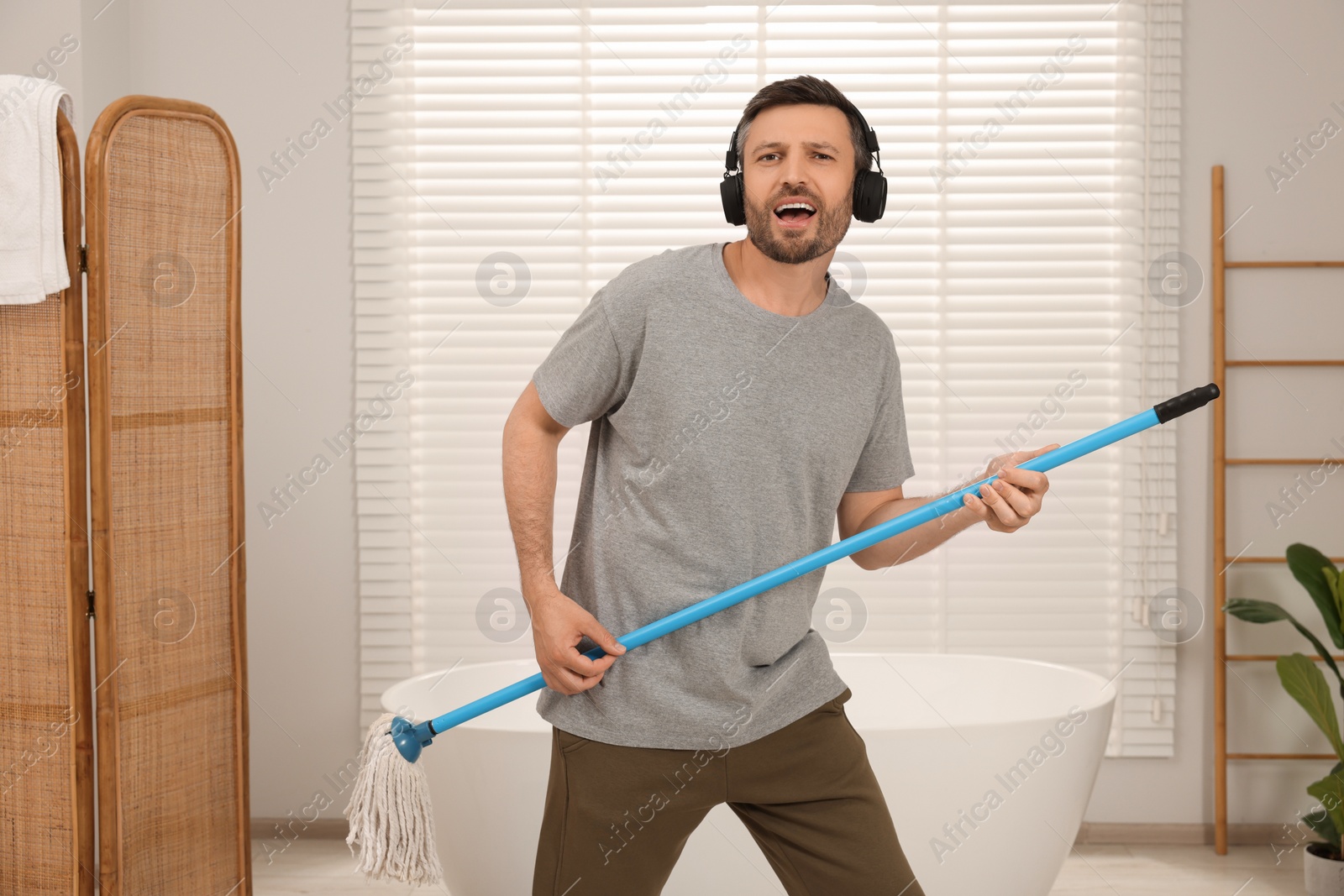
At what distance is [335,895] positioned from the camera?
8.66 feet

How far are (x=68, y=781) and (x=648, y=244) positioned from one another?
1.95 meters

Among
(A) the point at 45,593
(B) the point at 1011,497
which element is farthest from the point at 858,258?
(A) the point at 45,593

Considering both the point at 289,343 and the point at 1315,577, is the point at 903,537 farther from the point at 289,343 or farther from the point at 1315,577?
the point at 289,343

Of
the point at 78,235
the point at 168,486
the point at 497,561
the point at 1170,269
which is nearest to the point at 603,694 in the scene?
the point at 168,486

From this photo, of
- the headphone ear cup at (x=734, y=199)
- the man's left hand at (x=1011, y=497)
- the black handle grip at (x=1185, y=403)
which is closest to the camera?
the black handle grip at (x=1185, y=403)

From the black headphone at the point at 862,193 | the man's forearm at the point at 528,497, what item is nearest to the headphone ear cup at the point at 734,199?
the black headphone at the point at 862,193

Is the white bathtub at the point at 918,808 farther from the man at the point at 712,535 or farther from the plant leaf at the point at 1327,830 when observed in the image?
the man at the point at 712,535

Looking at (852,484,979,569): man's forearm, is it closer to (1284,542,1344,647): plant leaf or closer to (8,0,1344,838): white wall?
(1284,542,1344,647): plant leaf

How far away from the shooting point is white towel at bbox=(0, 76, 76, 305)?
1.64 metres

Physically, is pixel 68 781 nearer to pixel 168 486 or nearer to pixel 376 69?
pixel 168 486

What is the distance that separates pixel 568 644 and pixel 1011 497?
591mm

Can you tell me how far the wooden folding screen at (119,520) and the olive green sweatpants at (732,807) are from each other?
83cm

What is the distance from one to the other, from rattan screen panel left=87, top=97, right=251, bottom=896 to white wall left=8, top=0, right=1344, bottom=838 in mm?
1093

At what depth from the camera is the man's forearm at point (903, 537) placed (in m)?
1.50
